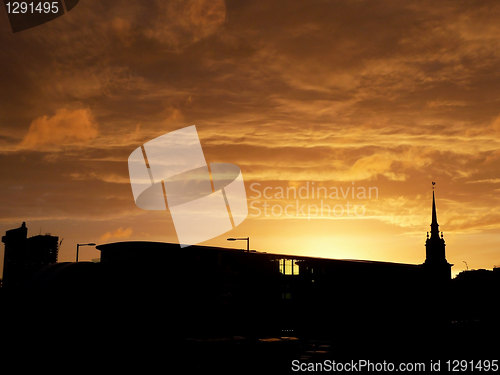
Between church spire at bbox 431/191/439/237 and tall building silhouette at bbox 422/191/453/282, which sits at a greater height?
church spire at bbox 431/191/439/237

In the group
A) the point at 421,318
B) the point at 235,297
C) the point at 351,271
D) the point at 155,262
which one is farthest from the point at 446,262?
the point at 155,262

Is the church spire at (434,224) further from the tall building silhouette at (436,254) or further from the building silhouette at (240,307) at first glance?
the building silhouette at (240,307)

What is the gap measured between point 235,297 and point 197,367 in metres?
31.2

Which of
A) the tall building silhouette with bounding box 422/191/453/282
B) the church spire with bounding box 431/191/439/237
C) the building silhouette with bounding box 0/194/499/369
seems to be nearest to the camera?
the building silhouette with bounding box 0/194/499/369

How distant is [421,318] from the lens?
97.1m

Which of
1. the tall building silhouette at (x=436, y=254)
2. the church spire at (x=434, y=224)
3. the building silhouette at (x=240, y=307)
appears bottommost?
the building silhouette at (x=240, y=307)

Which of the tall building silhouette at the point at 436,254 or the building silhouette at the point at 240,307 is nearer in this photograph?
the building silhouette at the point at 240,307

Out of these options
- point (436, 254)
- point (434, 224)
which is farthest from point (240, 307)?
point (434, 224)

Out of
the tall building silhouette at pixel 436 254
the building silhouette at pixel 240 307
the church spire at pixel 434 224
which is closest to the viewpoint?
the building silhouette at pixel 240 307

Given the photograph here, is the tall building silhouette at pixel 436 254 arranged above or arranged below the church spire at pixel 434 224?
below

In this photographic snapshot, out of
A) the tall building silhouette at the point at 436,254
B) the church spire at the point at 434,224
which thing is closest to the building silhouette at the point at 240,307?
the tall building silhouette at the point at 436,254

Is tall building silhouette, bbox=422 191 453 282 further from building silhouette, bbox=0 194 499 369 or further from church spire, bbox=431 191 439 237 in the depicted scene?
building silhouette, bbox=0 194 499 369

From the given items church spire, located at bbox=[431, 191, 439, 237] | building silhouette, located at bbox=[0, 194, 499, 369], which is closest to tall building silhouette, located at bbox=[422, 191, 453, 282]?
church spire, located at bbox=[431, 191, 439, 237]

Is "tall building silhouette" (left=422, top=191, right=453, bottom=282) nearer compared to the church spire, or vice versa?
"tall building silhouette" (left=422, top=191, right=453, bottom=282)
